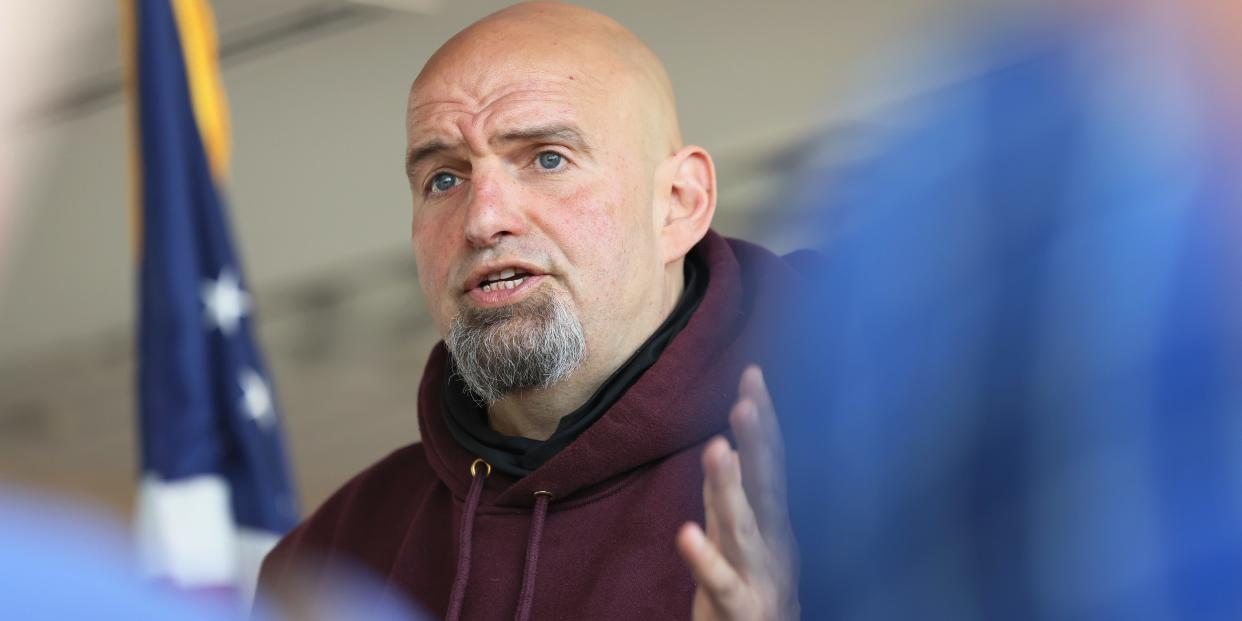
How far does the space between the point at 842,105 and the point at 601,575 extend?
94cm

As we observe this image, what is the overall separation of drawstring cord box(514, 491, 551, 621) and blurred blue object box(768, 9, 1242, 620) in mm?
995

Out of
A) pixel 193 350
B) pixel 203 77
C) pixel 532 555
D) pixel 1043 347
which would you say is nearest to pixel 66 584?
pixel 1043 347

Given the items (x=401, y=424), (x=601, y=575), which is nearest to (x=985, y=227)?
(x=601, y=575)

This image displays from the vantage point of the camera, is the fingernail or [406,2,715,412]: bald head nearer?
the fingernail

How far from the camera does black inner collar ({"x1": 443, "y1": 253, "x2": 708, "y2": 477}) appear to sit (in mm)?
1688

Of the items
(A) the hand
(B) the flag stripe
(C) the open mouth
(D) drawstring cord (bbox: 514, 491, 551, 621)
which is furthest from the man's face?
(B) the flag stripe

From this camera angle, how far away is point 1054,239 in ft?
1.89

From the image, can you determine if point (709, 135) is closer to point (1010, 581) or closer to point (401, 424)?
point (401, 424)

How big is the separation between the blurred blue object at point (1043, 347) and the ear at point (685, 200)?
3.87 ft

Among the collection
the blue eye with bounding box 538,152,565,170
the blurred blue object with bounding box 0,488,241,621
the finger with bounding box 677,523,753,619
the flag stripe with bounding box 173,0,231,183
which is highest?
the flag stripe with bounding box 173,0,231,183

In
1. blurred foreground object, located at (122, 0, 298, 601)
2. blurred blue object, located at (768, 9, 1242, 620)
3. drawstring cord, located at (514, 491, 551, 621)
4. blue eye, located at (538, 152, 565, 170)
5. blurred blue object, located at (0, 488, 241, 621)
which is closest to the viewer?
blurred blue object, located at (768, 9, 1242, 620)

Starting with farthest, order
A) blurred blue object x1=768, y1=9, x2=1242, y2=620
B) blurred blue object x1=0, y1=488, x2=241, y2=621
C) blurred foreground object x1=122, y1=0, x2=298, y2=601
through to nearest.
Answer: blurred foreground object x1=122, y1=0, x2=298, y2=601, blurred blue object x1=0, y1=488, x2=241, y2=621, blurred blue object x1=768, y1=9, x2=1242, y2=620

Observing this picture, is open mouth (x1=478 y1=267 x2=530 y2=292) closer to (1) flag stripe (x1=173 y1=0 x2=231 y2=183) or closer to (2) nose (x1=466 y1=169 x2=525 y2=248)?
(2) nose (x1=466 y1=169 x2=525 y2=248)

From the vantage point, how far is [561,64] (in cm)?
174
